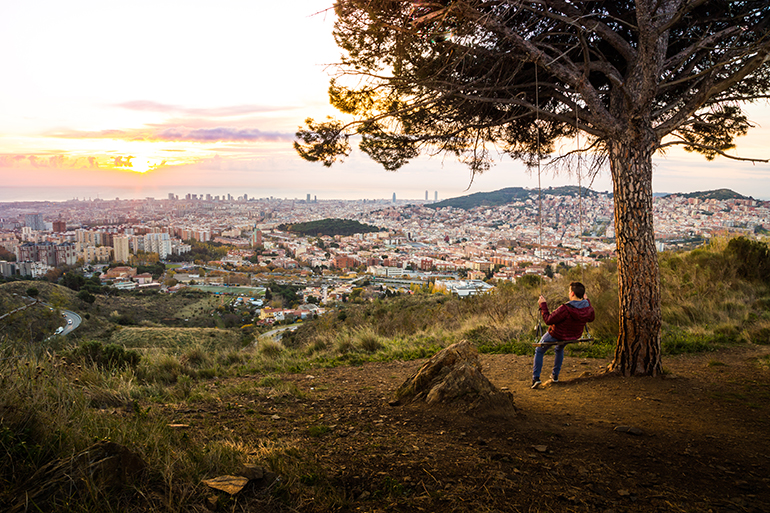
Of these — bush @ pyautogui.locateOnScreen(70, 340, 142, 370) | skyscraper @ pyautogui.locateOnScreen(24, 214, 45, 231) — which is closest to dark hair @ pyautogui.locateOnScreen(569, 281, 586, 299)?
bush @ pyautogui.locateOnScreen(70, 340, 142, 370)

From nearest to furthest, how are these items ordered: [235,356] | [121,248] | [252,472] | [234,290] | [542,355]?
[252,472] < [542,355] < [235,356] < [234,290] < [121,248]

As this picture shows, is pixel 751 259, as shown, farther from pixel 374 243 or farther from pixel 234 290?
pixel 374 243

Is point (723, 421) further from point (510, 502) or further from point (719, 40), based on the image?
point (719, 40)

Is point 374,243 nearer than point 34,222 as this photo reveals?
Yes

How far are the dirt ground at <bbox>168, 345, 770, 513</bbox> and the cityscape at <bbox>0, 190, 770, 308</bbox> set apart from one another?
11.8 meters

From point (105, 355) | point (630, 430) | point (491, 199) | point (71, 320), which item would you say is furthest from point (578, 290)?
point (491, 199)

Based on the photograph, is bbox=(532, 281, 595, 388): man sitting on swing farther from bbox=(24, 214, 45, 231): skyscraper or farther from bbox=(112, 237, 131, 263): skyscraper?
bbox=(24, 214, 45, 231): skyscraper

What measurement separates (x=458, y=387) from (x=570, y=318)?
1582mm

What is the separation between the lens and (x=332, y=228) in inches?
2518

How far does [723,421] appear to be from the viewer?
11.5 feet

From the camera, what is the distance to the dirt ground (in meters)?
2.24

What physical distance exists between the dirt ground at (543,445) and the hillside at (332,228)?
57236 millimetres

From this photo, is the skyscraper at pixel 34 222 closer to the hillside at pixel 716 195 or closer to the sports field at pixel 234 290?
the sports field at pixel 234 290

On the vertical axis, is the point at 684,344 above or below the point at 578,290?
below
